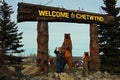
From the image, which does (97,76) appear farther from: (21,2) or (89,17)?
(21,2)

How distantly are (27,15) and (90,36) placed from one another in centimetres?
536

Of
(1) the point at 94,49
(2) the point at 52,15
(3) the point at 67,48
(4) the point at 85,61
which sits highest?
(2) the point at 52,15

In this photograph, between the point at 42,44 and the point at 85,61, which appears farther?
the point at 85,61

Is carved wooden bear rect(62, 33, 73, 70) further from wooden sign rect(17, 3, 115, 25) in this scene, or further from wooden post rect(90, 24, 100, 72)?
wooden post rect(90, 24, 100, 72)

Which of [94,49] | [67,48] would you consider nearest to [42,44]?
[67,48]

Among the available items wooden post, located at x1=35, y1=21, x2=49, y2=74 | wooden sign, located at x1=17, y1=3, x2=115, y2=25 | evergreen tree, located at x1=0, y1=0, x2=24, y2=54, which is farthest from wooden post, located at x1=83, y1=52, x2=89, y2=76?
evergreen tree, located at x1=0, y1=0, x2=24, y2=54

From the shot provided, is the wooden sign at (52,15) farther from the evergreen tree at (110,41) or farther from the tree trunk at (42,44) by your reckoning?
the evergreen tree at (110,41)

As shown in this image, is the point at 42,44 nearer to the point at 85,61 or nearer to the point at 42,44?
the point at 42,44

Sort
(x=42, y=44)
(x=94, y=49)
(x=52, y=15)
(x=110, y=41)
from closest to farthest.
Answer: (x=42, y=44) < (x=52, y=15) < (x=94, y=49) < (x=110, y=41)

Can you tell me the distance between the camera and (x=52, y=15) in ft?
69.5

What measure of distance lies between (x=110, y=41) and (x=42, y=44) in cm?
869

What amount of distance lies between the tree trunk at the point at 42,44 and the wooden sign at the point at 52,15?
1.38ft

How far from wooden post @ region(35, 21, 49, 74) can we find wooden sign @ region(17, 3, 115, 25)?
426 mm

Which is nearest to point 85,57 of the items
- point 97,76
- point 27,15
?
point 97,76
